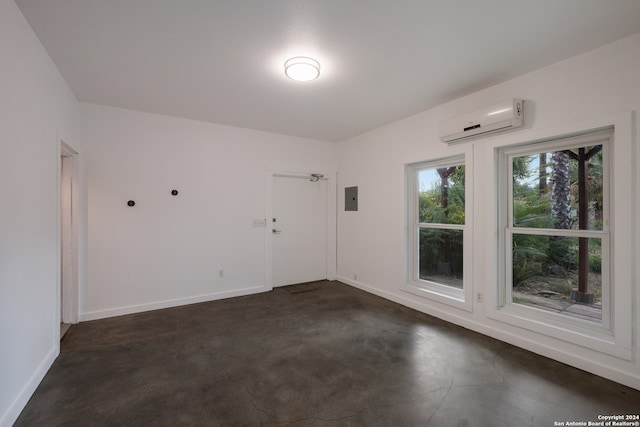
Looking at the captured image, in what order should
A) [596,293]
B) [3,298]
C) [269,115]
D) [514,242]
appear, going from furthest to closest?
[269,115] < [514,242] < [596,293] < [3,298]

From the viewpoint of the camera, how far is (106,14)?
186 centimetres

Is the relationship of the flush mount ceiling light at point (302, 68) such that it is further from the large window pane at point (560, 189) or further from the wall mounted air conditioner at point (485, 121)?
the large window pane at point (560, 189)

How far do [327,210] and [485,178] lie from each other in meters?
2.84

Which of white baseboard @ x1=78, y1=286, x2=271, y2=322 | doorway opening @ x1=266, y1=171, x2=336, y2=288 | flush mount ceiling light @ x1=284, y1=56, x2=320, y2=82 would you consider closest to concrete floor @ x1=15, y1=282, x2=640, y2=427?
white baseboard @ x1=78, y1=286, x2=271, y2=322

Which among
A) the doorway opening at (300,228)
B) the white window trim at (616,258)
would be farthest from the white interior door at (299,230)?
the white window trim at (616,258)

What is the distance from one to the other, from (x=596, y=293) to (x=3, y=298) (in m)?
4.28

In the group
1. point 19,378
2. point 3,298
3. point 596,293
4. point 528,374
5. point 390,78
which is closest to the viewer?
point 3,298

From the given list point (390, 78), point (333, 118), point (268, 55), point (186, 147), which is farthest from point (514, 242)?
point (186, 147)

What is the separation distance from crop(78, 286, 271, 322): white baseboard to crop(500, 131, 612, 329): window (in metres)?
3.38

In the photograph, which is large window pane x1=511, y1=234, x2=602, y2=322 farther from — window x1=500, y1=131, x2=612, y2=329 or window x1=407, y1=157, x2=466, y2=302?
window x1=407, y1=157, x2=466, y2=302

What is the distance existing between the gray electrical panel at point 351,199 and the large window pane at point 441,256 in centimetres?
126

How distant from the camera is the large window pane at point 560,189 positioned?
7.90 feet

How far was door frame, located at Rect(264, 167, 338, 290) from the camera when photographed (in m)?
4.53

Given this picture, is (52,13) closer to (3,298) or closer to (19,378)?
(3,298)
